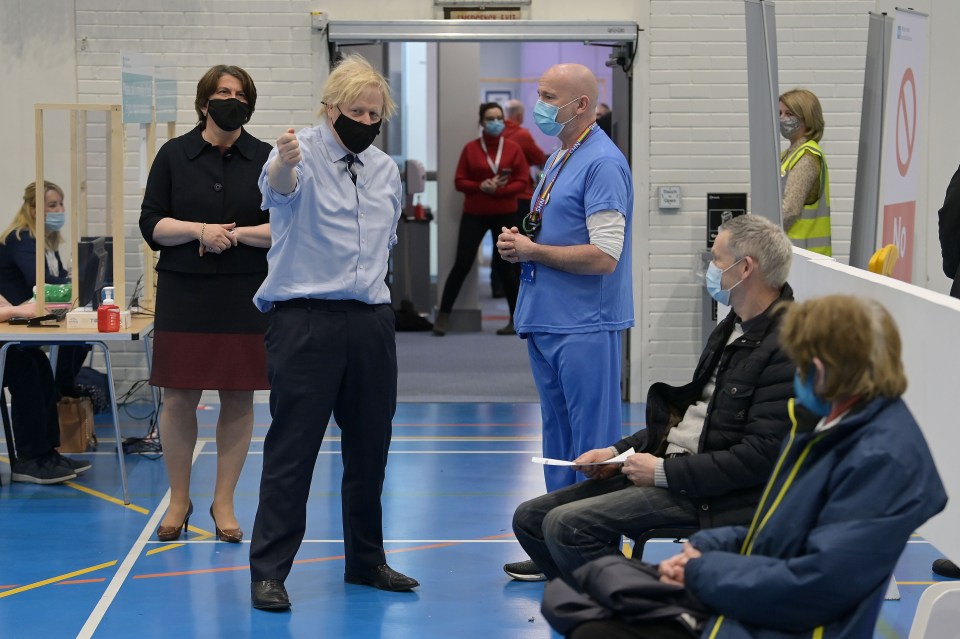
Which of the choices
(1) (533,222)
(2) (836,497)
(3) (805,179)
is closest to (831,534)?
(2) (836,497)

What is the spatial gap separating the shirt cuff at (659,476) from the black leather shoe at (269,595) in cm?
137

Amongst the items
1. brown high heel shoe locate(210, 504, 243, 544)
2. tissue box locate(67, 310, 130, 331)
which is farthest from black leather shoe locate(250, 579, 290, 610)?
tissue box locate(67, 310, 130, 331)

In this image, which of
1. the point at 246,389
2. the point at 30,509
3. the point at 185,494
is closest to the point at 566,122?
the point at 246,389

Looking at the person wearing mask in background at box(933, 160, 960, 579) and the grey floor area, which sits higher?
the person wearing mask in background at box(933, 160, 960, 579)

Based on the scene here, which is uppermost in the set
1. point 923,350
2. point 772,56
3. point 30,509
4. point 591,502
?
point 772,56

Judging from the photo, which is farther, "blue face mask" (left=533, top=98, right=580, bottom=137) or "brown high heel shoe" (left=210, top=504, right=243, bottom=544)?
"brown high heel shoe" (left=210, top=504, right=243, bottom=544)

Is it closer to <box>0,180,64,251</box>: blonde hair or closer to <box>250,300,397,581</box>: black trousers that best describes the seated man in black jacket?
<box>250,300,397,581</box>: black trousers

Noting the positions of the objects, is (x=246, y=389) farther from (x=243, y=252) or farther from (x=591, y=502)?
(x=591, y=502)

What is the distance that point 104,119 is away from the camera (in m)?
7.16

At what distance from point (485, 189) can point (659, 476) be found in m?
7.23

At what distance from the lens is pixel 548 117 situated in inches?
163

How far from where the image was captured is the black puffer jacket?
9.68 feet

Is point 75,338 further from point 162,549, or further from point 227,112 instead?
point 227,112

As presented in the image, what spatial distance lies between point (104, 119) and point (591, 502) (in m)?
4.88
